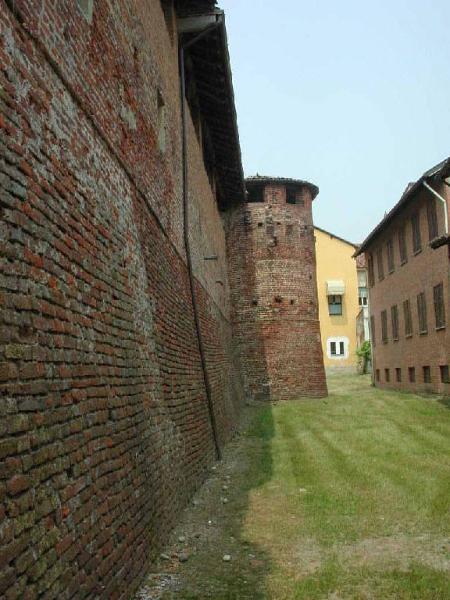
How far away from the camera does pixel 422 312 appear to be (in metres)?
20.5

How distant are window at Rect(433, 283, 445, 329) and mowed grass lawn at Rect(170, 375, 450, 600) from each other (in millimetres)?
6218

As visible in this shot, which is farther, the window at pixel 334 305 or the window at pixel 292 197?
the window at pixel 334 305

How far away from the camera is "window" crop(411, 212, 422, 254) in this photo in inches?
803

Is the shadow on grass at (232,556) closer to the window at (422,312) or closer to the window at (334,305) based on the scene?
the window at (422,312)

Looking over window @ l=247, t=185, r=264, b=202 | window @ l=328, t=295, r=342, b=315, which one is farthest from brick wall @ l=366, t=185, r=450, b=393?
window @ l=328, t=295, r=342, b=315

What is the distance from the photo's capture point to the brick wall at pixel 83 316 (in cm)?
311

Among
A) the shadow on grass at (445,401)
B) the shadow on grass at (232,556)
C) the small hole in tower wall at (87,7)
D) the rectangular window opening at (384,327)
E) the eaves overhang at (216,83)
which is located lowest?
the shadow on grass at (445,401)

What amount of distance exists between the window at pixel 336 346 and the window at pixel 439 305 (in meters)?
22.9

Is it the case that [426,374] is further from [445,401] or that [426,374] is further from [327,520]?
[327,520]

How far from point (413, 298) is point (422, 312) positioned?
39.0 inches

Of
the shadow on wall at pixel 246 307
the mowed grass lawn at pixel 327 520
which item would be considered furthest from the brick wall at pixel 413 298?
the mowed grass lawn at pixel 327 520

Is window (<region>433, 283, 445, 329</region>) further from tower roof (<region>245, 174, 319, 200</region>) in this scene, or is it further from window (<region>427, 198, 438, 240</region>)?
A: tower roof (<region>245, 174, 319, 200</region>)

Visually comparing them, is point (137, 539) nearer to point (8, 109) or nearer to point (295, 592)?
point (295, 592)

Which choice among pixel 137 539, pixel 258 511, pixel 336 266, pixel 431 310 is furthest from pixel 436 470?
pixel 336 266
